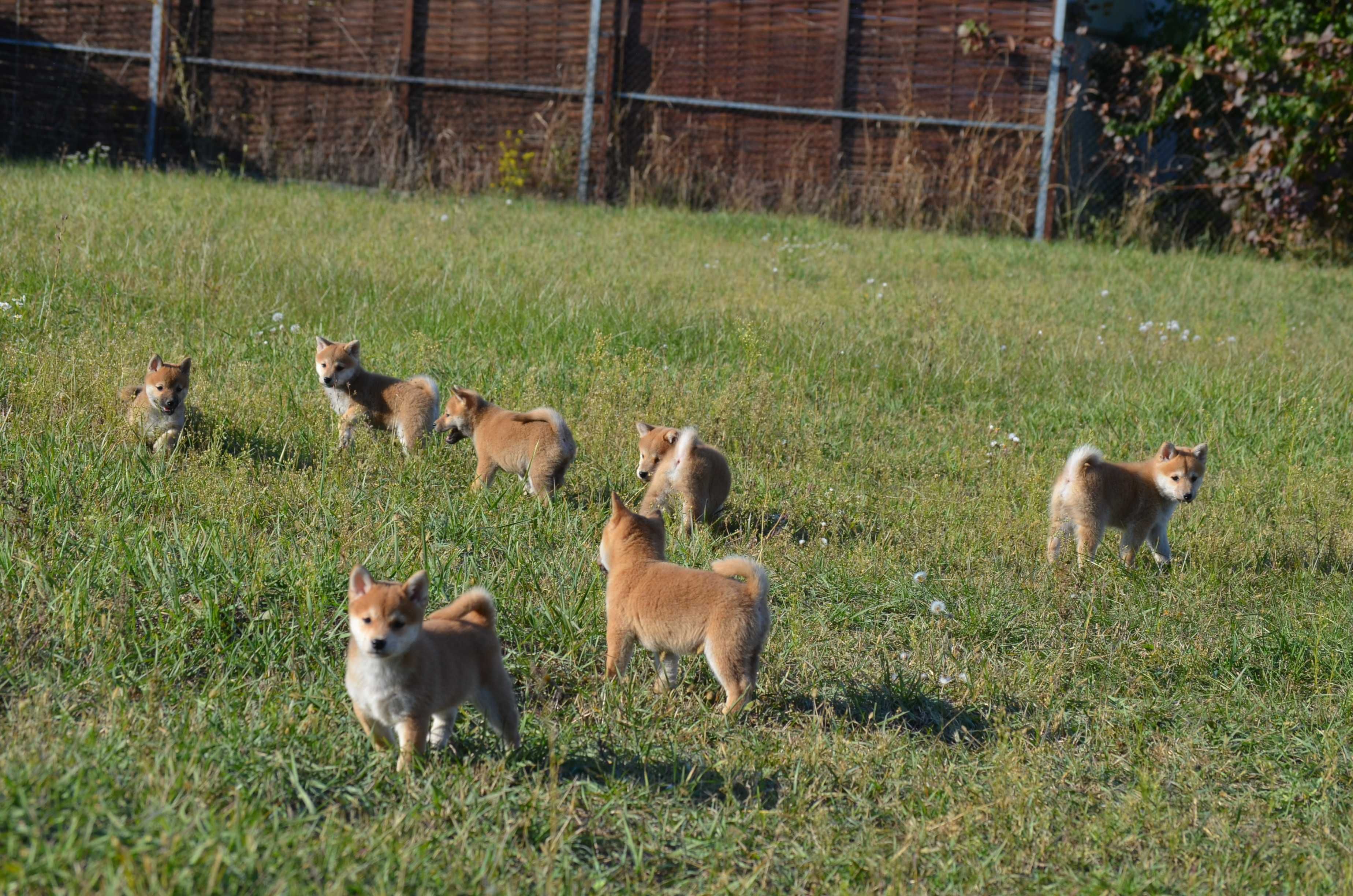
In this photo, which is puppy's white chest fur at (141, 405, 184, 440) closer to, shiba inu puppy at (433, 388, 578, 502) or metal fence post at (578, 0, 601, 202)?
shiba inu puppy at (433, 388, 578, 502)

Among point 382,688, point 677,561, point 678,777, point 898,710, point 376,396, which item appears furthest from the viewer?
point 376,396

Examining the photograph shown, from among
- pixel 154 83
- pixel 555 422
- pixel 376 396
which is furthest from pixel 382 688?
pixel 154 83

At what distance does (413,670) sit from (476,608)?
44cm

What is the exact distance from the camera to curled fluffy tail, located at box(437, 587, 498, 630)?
11.7 ft

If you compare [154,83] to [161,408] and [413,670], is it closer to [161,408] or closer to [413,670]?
[161,408]

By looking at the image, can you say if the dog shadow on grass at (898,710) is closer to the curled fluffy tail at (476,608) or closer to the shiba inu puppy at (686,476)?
the curled fluffy tail at (476,608)

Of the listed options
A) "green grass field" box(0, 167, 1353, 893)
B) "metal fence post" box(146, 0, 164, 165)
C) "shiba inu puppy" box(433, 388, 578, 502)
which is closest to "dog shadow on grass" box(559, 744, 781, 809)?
"green grass field" box(0, 167, 1353, 893)

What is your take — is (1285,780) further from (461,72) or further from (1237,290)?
(461,72)

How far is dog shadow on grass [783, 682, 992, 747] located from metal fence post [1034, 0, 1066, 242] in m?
10.4

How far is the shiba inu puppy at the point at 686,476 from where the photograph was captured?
5434 mm

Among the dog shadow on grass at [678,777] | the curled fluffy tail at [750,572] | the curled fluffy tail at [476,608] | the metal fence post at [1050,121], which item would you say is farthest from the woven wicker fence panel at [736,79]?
the dog shadow on grass at [678,777]

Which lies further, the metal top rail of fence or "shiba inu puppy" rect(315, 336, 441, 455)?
the metal top rail of fence

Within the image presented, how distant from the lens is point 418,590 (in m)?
3.23

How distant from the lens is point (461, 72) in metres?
14.4
